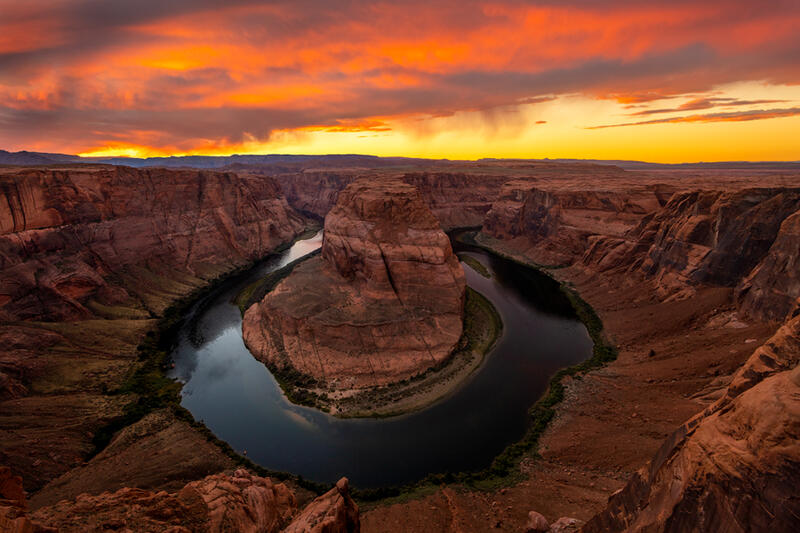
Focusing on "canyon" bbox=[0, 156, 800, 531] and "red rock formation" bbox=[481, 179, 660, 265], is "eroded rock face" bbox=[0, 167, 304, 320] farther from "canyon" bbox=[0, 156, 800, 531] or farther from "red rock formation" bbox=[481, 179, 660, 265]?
"red rock formation" bbox=[481, 179, 660, 265]

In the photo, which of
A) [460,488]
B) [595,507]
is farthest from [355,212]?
[595,507]

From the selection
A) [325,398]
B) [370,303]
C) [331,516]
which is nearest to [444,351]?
[370,303]

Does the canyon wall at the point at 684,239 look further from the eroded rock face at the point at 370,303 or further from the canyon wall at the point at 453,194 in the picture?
the canyon wall at the point at 453,194

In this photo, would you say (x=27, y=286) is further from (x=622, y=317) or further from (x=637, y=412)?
(x=622, y=317)

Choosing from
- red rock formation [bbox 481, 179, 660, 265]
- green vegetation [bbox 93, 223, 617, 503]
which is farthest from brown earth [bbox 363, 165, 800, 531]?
red rock formation [bbox 481, 179, 660, 265]

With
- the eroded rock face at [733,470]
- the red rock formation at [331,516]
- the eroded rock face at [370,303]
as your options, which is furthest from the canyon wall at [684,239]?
the red rock formation at [331,516]
